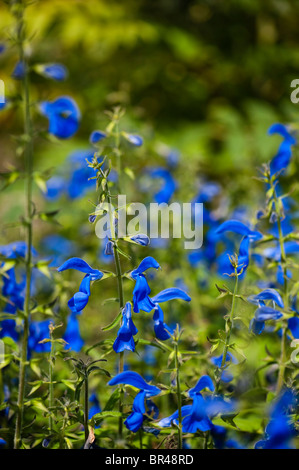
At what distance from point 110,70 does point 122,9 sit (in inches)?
22.4

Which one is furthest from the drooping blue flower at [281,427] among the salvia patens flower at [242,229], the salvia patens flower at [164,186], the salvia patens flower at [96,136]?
the salvia patens flower at [164,186]

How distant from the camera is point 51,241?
359cm

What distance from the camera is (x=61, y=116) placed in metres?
1.85

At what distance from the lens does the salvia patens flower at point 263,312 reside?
1.41 m

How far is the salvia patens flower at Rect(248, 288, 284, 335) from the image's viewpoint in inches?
55.4

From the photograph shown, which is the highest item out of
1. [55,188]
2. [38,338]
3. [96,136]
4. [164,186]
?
[55,188]

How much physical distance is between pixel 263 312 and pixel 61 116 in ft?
3.13

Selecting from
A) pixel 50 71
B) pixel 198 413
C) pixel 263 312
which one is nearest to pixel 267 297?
pixel 263 312

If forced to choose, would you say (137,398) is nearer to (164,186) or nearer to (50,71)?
(50,71)

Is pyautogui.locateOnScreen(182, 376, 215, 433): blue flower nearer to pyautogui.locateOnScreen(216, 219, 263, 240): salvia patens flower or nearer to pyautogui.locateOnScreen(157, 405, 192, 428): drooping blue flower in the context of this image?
pyautogui.locateOnScreen(157, 405, 192, 428): drooping blue flower

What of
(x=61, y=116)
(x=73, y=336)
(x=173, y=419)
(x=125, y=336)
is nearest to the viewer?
(x=125, y=336)

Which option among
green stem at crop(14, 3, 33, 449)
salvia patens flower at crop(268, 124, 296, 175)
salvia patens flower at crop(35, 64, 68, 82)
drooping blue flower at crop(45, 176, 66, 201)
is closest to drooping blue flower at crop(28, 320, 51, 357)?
green stem at crop(14, 3, 33, 449)

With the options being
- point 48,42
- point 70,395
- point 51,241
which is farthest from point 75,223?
point 48,42

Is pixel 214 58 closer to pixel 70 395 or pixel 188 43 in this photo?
pixel 188 43
